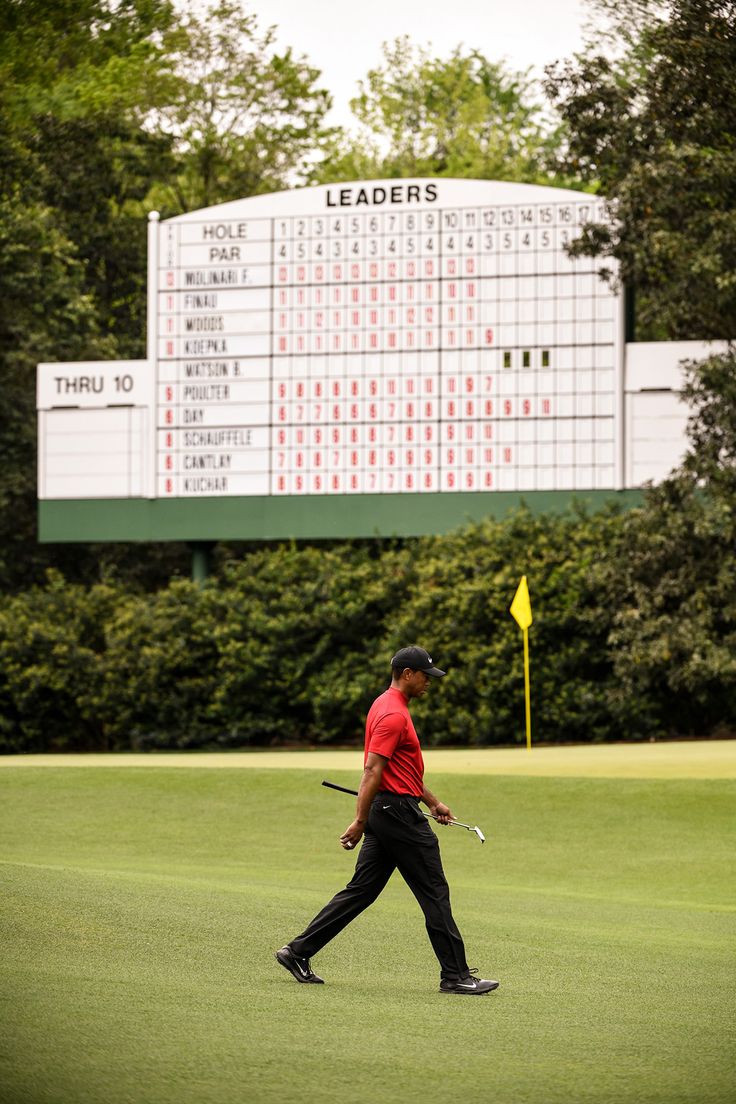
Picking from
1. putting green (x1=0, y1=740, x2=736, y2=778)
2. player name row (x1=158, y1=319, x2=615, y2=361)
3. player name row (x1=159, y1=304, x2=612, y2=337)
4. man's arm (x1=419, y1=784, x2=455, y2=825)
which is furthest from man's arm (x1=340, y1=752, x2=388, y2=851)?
player name row (x1=159, y1=304, x2=612, y2=337)

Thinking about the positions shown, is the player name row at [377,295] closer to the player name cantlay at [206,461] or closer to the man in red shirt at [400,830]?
the player name cantlay at [206,461]

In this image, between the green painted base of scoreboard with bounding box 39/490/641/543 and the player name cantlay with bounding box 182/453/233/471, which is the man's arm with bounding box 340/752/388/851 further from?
the player name cantlay with bounding box 182/453/233/471

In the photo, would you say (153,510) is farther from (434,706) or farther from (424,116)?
(424,116)

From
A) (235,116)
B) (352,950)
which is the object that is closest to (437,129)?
(235,116)

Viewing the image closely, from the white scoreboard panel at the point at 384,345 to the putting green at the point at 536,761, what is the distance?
19.1 ft

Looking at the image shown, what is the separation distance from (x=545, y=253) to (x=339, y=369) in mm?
3982

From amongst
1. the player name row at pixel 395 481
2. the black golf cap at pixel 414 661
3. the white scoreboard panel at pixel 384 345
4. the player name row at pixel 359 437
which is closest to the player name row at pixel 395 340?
the white scoreboard panel at pixel 384 345

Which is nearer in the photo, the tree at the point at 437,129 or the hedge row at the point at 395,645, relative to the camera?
the hedge row at the point at 395,645

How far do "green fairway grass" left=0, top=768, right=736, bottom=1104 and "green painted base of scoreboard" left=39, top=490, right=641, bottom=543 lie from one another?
347 inches

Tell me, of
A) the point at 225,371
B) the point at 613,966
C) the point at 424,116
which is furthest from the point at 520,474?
the point at 424,116

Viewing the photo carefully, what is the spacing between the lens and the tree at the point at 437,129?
1791 inches

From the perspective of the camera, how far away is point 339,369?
26.9m

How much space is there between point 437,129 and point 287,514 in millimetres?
24008

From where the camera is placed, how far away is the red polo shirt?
25.4ft
